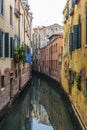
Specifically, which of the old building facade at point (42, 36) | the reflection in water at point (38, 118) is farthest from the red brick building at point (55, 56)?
the old building facade at point (42, 36)

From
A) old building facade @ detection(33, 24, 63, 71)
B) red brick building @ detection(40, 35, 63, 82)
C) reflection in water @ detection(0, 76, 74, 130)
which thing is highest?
old building facade @ detection(33, 24, 63, 71)

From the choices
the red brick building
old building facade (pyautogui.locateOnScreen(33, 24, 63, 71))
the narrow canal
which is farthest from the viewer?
old building facade (pyautogui.locateOnScreen(33, 24, 63, 71))

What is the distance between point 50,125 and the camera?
17.0 meters

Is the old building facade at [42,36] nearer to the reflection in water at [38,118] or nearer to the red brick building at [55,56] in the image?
the red brick building at [55,56]

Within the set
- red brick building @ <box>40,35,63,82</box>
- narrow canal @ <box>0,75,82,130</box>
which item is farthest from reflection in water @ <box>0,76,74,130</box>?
red brick building @ <box>40,35,63,82</box>

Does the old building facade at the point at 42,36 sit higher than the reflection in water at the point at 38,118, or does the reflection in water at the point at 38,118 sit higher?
the old building facade at the point at 42,36

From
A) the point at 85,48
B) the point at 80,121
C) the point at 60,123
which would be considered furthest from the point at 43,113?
the point at 85,48

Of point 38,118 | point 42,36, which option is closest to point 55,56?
point 38,118

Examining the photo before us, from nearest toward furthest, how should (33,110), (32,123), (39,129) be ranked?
1. (39,129)
2. (32,123)
3. (33,110)

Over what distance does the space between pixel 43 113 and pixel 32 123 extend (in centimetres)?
374

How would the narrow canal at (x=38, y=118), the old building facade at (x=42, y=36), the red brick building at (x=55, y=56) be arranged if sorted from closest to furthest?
1. the narrow canal at (x=38, y=118)
2. the red brick building at (x=55, y=56)
3. the old building facade at (x=42, y=36)

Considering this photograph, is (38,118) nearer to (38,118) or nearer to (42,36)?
(38,118)

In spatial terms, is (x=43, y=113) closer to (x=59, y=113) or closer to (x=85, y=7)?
(x=59, y=113)

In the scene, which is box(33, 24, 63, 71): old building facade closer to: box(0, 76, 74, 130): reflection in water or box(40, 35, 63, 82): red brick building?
box(40, 35, 63, 82): red brick building
